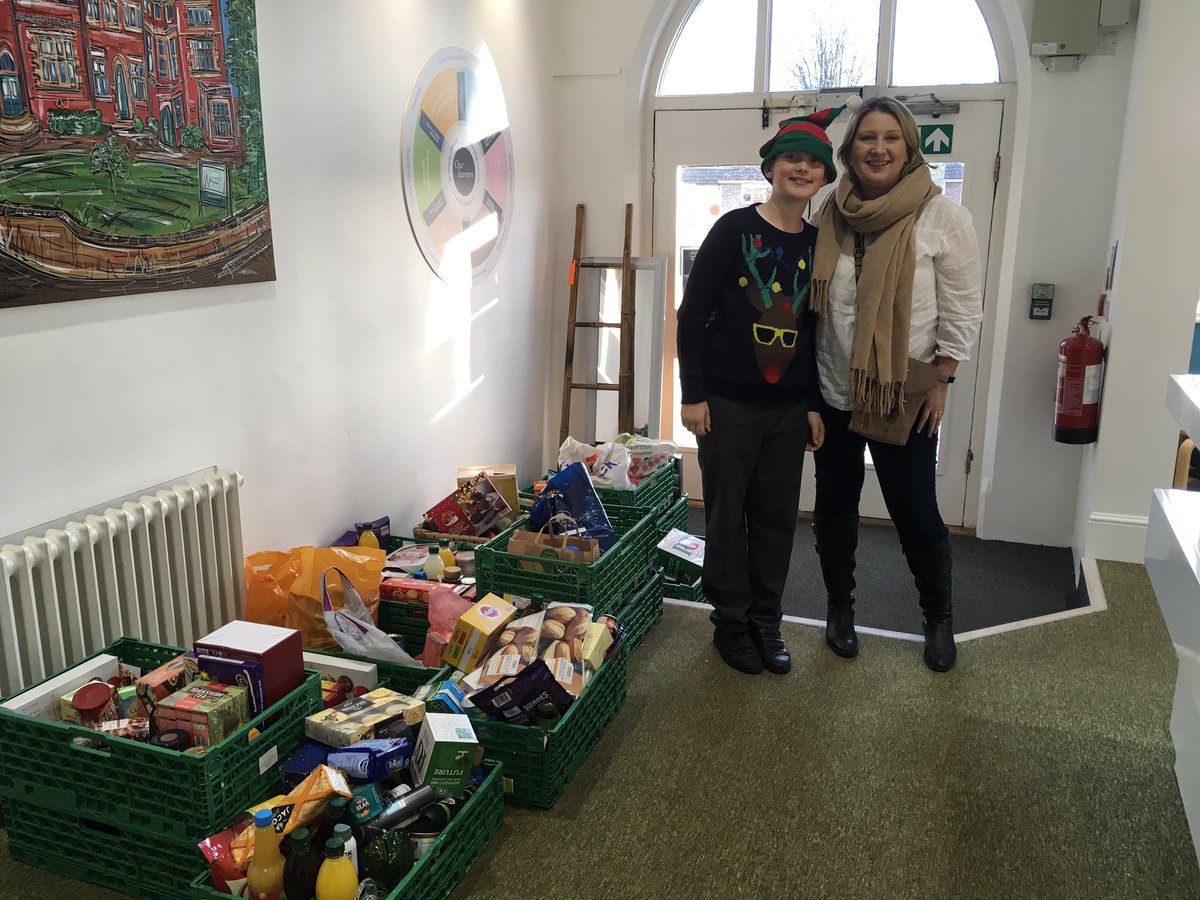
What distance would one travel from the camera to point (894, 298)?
7.55ft

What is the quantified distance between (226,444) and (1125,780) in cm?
223

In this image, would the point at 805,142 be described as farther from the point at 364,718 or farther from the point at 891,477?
the point at 364,718

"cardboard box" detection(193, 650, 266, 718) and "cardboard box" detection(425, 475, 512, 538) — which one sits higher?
"cardboard box" detection(193, 650, 266, 718)

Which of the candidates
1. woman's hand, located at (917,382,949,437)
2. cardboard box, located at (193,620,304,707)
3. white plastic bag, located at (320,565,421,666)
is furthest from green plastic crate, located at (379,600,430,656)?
woman's hand, located at (917,382,949,437)

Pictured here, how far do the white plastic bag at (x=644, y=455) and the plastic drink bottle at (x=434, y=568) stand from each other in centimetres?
73

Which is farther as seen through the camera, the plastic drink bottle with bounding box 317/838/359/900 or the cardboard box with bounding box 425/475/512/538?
the cardboard box with bounding box 425/475/512/538

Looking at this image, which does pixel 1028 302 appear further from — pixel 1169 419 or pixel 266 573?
pixel 266 573

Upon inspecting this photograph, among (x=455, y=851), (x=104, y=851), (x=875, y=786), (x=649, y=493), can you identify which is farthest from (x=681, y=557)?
(x=104, y=851)

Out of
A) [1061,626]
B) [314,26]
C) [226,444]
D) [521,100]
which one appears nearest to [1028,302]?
[1061,626]

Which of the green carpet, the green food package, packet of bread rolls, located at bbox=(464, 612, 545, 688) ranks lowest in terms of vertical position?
the green carpet

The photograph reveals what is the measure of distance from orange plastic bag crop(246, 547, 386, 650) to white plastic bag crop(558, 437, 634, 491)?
0.74m

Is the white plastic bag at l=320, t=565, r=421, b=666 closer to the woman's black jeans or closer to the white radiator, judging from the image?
the white radiator

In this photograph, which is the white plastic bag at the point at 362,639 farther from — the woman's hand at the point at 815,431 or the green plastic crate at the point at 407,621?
the woman's hand at the point at 815,431

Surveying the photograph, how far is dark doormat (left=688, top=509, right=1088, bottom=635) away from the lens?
348 centimetres
